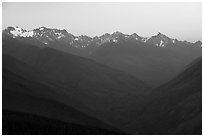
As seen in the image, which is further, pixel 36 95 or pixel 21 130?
pixel 36 95

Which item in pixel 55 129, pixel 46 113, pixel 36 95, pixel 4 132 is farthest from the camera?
pixel 36 95

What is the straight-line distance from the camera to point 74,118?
174 m

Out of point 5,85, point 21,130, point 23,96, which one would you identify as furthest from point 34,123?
point 5,85

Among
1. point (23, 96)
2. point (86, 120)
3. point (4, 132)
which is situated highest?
point (23, 96)

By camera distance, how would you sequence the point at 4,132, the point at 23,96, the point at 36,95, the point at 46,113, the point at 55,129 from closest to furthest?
the point at 4,132
the point at 55,129
the point at 46,113
the point at 23,96
the point at 36,95

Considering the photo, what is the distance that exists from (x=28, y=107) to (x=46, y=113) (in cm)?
968

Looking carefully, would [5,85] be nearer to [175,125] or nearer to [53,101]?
[53,101]

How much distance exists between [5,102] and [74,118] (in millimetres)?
35614

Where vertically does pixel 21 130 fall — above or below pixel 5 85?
below

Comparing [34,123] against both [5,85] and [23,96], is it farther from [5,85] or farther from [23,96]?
[5,85]

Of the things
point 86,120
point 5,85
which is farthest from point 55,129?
point 5,85

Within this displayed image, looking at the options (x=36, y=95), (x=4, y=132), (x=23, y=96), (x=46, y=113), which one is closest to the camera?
(x=4, y=132)

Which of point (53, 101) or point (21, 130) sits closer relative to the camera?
point (21, 130)

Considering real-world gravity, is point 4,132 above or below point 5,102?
below
